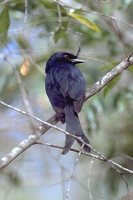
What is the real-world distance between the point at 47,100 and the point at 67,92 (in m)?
1.59

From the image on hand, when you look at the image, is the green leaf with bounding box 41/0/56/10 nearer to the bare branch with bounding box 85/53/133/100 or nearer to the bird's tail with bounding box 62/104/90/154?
the bird's tail with bounding box 62/104/90/154

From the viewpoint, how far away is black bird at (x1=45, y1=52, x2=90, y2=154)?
12.3ft

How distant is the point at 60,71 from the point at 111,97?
4.18 ft

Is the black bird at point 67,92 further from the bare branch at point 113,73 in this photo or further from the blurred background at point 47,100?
the blurred background at point 47,100

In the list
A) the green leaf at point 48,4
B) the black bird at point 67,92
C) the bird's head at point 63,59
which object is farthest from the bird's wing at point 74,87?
the green leaf at point 48,4

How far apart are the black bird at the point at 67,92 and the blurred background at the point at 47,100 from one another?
1.44ft

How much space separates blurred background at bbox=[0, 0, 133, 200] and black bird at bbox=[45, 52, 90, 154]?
438mm

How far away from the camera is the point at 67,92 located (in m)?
3.93

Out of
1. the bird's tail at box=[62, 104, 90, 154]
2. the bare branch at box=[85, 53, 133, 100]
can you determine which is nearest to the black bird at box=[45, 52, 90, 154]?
the bird's tail at box=[62, 104, 90, 154]

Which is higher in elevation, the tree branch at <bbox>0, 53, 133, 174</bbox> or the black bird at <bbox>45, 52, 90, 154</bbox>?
the tree branch at <bbox>0, 53, 133, 174</bbox>

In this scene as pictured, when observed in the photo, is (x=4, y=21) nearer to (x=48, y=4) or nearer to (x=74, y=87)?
(x=48, y=4)

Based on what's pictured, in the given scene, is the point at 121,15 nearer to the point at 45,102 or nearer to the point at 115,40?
the point at 115,40

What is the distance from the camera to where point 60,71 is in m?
4.20

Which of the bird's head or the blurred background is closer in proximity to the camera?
the bird's head
